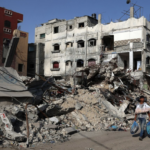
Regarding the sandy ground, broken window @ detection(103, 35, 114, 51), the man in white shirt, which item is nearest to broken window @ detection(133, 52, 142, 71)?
broken window @ detection(103, 35, 114, 51)

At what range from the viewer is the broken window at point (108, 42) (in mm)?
28516

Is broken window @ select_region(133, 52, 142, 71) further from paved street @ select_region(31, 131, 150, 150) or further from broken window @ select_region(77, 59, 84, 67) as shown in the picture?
paved street @ select_region(31, 131, 150, 150)

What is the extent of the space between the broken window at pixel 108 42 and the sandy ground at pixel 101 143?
21.8 meters

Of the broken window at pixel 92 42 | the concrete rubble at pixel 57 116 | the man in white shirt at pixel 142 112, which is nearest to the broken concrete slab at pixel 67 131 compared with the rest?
the concrete rubble at pixel 57 116

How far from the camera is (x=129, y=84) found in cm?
1806

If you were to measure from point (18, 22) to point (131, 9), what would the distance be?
16.9 metres

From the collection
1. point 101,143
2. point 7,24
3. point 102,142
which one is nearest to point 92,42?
point 7,24

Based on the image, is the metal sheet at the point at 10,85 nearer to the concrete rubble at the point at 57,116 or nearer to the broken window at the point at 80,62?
the concrete rubble at the point at 57,116

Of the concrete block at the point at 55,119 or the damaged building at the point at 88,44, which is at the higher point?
the damaged building at the point at 88,44

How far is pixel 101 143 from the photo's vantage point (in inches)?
259

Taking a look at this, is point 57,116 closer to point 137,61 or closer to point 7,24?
point 137,61

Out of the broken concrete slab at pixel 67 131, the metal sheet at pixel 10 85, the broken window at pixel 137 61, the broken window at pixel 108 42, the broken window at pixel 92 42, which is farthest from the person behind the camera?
the broken window at pixel 92 42

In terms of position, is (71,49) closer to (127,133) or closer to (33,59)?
(33,59)

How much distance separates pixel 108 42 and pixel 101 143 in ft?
78.9
